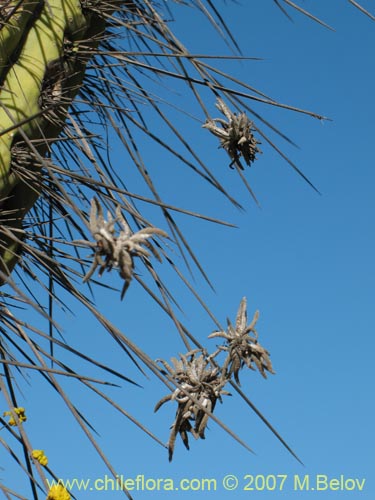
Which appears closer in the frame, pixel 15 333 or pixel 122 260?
pixel 122 260

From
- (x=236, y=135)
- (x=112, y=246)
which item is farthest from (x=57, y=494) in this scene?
(x=236, y=135)

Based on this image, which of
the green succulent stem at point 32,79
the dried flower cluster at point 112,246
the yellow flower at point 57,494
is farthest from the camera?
the green succulent stem at point 32,79

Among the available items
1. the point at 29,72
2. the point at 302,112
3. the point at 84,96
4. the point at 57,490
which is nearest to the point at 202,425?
the point at 57,490

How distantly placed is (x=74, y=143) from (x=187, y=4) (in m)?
0.36

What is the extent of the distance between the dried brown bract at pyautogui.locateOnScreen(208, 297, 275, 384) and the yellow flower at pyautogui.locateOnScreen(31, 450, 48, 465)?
28 cm

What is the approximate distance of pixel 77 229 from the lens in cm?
159

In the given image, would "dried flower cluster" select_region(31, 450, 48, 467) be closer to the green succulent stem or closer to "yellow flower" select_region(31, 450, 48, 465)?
"yellow flower" select_region(31, 450, 48, 465)

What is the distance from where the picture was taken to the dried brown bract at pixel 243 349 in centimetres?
117

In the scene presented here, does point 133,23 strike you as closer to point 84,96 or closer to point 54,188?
point 84,96

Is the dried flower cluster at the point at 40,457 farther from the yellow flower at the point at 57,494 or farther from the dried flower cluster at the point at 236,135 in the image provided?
the dried flower cluster at the point at 236,135

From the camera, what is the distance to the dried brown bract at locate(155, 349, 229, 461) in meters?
1.14

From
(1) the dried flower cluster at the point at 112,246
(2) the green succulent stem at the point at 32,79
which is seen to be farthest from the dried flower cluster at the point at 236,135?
(1) the dried flower cluster at the point at 112,246

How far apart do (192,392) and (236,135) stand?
1.48ft

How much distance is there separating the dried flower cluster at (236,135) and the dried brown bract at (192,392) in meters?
0.38
